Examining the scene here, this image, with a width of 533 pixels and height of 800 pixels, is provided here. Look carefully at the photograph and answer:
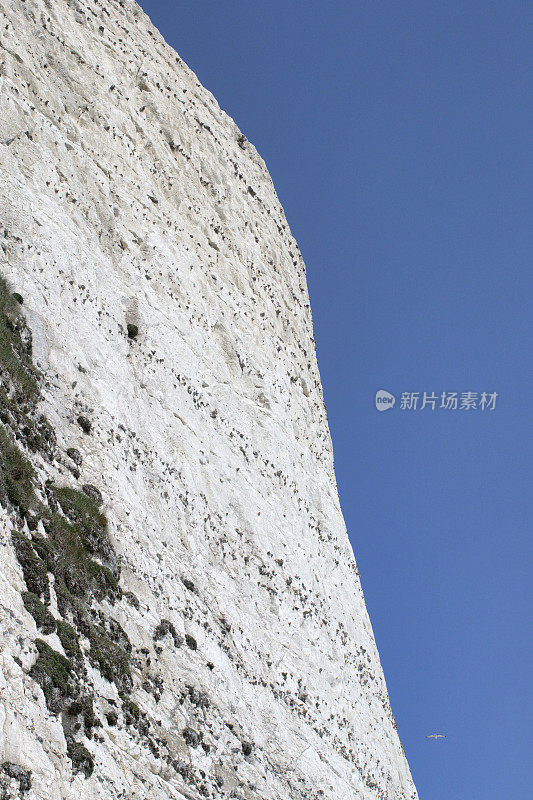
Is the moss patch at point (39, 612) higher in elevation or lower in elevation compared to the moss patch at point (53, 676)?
higher

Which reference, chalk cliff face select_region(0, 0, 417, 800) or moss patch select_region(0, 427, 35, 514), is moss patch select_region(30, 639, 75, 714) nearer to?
chalk cliff face select_region(0, 0, 417, 800)

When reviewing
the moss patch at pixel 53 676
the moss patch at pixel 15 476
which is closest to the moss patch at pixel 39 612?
the moss patch at pixel 53 676

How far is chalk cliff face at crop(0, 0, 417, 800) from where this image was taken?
11868mm

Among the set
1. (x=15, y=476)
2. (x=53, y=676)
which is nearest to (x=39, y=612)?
(x=53, y=676)

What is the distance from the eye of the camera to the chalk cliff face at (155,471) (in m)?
11.9

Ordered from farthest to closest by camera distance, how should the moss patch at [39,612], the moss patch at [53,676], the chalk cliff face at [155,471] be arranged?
the chalk cliff face at [155,471] < the moss patch at [39,612] < the moss patch at [53,676]

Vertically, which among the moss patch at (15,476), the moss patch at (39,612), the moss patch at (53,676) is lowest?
the moss patch at (53,676)

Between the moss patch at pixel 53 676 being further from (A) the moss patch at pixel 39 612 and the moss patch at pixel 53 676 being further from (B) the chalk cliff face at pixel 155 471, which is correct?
(A) the moss patch at pixel 39 612

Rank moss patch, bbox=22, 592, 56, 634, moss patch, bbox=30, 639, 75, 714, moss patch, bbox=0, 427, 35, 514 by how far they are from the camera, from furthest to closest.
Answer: moss patch, bbox=0, 427, 35, 514
moss patch, bbox=22, 592, 56, 634
moss patch, bbox=30, 639, 75, 714

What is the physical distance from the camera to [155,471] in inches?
797

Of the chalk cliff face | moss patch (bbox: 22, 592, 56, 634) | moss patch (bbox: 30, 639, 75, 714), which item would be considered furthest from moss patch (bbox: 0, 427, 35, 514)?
moss patch (bbox: 30, 639, 75, 714)

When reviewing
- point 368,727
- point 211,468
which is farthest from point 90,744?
point 368,727

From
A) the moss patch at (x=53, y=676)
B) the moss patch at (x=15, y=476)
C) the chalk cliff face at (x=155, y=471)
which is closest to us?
the moss patch at (x=53, y=676)

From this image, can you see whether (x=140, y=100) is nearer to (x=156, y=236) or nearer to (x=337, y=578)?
(x=156, y=236)
